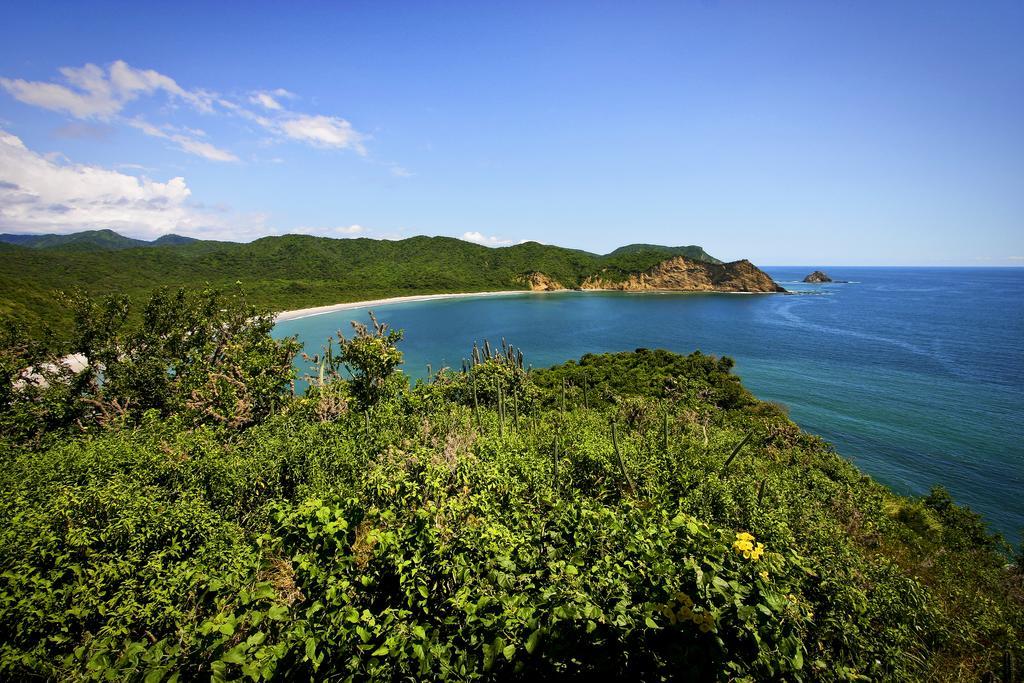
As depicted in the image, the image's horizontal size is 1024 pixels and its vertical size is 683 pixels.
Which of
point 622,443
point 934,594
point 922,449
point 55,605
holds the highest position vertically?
point 55,605

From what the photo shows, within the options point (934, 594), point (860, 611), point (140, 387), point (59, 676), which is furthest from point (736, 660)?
point (140, 387)

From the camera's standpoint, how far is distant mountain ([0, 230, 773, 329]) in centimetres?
9181

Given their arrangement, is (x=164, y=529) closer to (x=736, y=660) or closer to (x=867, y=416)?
(x=736, y=660)

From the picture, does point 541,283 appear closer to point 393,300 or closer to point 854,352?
point 393,300

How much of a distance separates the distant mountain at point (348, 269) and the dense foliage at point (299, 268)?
0.32 meters

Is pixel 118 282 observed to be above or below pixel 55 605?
above

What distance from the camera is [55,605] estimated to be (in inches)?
210

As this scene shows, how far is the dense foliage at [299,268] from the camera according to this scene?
7844cm

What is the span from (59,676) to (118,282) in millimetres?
111389

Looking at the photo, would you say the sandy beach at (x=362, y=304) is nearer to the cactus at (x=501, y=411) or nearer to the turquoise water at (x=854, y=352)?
the turquoise water at (x=854, y=352)

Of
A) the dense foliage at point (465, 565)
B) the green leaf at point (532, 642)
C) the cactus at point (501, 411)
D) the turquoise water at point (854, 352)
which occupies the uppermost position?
the green leaf at point (532, 642)

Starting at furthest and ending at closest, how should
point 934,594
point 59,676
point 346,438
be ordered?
point 346,438, point 934,594, point 59,676

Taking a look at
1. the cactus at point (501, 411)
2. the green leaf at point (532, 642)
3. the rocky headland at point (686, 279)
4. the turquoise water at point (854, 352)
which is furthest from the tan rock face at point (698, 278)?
the green leaf at point (532, 642)

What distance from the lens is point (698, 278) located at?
464ft
